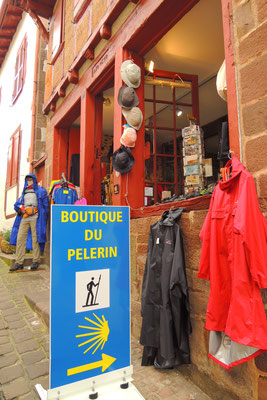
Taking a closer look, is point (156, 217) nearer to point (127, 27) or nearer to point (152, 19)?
point (152, 19)

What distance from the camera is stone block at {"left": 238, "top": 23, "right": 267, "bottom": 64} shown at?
1.95 m

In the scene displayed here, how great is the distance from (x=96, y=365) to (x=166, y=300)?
76 cm

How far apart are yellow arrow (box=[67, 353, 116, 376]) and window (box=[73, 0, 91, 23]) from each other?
562 cm

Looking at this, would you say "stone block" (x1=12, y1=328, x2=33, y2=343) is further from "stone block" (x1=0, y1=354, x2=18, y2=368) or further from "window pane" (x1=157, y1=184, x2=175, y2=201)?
"window pane" (x1=157, y1=184, x2=175, y2=201)

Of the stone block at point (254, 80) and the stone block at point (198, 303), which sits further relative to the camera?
the stone block at point (198, 303)

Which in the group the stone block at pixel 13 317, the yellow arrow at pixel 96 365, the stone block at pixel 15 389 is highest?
the yellow arrow at pixel 96 365

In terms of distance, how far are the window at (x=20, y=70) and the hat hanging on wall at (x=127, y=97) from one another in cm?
780

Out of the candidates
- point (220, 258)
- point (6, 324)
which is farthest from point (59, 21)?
point (220, 258)

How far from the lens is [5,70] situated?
43.1 feet

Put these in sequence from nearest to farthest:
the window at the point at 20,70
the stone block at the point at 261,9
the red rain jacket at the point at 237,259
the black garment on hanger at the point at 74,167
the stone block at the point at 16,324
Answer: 1. the red rain jacket at the point at 237,259
2. the stone block at the point at 261,9
3. the stone block at the point at 16,324
4. the black garment on hanger at the point at 74,167
5. the window at the point at 20,70

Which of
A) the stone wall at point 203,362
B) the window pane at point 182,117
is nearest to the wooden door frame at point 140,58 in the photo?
the stone wall at point 203,362

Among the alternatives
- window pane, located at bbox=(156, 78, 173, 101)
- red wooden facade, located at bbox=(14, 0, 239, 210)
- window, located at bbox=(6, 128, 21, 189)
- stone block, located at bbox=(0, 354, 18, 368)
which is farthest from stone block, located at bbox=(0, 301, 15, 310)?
window, located at bbox=(6, 128, 21, 189)

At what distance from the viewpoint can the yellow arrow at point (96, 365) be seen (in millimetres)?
1866

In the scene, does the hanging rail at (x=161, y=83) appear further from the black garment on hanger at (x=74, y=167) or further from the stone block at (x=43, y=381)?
the stone block at (x=43, y=381)
